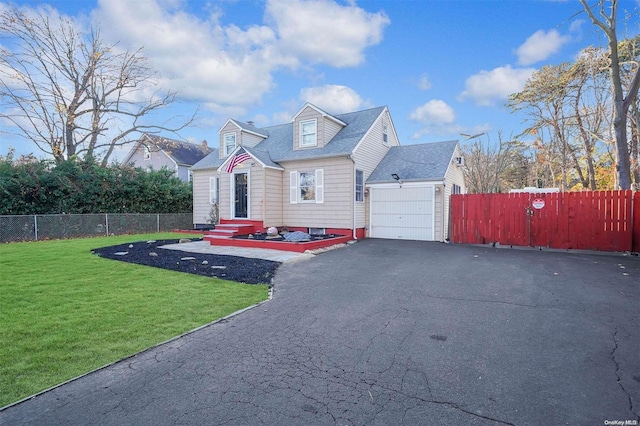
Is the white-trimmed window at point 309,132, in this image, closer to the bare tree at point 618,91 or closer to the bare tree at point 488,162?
the bare tree at point 618,91

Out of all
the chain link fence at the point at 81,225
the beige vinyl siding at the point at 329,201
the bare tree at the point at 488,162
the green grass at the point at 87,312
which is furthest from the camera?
the bare tree at the point at 488,162

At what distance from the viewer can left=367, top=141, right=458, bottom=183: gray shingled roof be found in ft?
45.3

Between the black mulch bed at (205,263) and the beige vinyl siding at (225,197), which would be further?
the beige vinyl siding at (225,197)

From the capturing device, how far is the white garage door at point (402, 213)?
13578 millimetres

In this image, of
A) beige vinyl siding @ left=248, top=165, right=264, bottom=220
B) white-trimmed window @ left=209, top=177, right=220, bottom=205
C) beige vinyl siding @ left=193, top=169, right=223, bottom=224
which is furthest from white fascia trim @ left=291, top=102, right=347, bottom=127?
beige vinyl siding @ left=193, top=169, right=223, bottom=224

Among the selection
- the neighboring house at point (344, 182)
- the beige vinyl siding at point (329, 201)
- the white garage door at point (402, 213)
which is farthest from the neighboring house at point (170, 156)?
the white garage door at point (402, 213)

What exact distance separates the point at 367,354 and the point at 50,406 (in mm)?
2788

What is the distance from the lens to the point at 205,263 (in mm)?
8484

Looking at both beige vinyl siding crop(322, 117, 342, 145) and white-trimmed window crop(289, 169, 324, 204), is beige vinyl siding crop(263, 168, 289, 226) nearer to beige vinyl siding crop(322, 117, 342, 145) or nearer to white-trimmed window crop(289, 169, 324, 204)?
white-trimmed window crop(289, 169, 324, 204)

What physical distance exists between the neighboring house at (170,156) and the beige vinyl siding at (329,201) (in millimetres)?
14821

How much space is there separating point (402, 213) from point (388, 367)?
37.8ft


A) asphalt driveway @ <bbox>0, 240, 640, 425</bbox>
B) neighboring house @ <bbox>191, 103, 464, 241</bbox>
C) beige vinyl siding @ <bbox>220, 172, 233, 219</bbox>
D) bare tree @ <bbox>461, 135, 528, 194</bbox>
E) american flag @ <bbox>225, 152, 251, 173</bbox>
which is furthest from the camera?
bare tree @ <bbox>461, 135, 528, 194</bbox>

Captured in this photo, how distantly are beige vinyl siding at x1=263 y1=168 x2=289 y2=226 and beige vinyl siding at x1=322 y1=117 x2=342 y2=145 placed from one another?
8.90 ft

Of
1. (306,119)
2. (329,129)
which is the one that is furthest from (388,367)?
(306,119)
